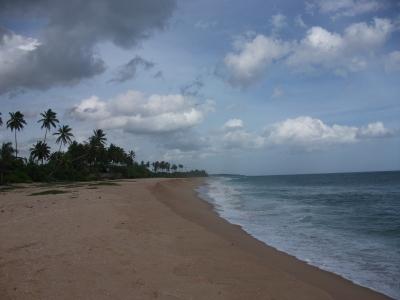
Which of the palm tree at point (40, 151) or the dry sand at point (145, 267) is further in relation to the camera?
the palm tree at point (40, 151)

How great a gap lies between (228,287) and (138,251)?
3024 mm

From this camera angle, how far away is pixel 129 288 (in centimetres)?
637

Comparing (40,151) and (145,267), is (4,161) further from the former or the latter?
(145,267)

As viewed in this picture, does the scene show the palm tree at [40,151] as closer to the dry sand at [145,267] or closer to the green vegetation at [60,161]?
the green vegetation at [60,161]

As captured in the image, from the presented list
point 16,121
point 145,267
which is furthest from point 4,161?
point 145,267

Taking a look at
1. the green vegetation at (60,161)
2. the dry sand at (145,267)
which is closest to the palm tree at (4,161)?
the green vegetation at (60,161)

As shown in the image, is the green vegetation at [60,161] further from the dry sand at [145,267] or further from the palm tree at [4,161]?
the dry sand at [145,267]

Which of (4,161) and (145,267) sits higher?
(4,161)

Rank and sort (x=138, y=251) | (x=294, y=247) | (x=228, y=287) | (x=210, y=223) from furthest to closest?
(x=210, y=223), (x=294, y=247), (x=138, y=251), (x=228, y=287)

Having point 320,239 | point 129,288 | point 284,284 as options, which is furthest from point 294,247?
point 129,288

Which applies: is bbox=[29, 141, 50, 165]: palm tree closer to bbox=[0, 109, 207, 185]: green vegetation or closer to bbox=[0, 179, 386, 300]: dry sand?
bbox=[0, 109, 207, 185]: green vegetation

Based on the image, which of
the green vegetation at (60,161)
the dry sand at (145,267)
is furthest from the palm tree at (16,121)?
the dry sand at (145,267)

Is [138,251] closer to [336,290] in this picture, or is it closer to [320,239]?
[336,290]

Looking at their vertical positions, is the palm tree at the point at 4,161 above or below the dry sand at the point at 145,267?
above
